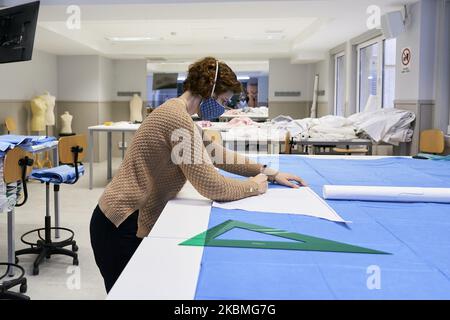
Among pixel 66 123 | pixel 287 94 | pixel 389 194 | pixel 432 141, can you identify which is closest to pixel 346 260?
pixel 389 194

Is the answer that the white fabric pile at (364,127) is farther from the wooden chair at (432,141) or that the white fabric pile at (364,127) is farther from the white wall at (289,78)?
the white wall at (289,78)

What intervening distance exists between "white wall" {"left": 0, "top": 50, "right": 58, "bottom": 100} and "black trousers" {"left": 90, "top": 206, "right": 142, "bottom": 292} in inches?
235

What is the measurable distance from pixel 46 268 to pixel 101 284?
1.95 ft

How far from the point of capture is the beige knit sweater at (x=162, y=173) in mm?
1536

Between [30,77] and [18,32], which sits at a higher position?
[30,77]

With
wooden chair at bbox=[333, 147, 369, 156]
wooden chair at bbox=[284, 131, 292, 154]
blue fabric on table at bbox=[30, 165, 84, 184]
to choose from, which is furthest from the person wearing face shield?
wooden chair at bbox=[333, 147, 369, 156]

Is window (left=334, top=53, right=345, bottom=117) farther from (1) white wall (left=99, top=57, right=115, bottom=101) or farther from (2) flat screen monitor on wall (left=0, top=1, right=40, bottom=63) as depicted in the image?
(2) flat screen monitor on wall (left=0, top=1, right=40, bottom=63)

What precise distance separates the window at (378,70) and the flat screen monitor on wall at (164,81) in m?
6.41

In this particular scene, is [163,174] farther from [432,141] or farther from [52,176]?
[432,141]

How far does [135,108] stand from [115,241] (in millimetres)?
8403

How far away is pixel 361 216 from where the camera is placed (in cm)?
146

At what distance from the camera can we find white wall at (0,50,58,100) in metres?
6.86

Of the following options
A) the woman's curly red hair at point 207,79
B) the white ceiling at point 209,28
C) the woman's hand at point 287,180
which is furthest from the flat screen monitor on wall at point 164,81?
the woman's curly red hair at point 207,79

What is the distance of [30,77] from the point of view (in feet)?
25.4
